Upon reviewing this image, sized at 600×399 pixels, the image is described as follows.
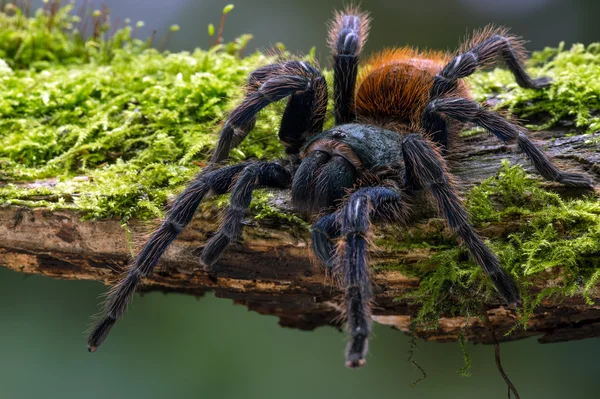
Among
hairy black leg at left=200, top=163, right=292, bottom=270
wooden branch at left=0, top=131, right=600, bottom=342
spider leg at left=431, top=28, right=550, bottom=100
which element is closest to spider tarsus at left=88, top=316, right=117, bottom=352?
wooden branch at left=0, top=131, right=600, bottom=342

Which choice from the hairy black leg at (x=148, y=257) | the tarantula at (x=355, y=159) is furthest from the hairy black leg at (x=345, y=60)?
the hairy black leg at (x=148, y=257)

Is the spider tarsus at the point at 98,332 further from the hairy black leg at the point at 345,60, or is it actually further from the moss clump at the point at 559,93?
the moss clump at the point at 559,93

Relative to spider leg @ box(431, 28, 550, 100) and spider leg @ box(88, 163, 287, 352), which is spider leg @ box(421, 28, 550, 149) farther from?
spider leg @ box(88, 163, 287, 352)

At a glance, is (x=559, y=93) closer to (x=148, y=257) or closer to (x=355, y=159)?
(x=355, y=159)

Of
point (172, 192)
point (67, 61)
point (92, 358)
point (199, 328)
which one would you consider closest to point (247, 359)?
point (199, 328)

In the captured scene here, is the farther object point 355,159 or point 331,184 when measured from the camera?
point 355,159

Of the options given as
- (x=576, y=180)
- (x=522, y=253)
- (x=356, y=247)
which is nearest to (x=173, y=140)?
(x=356, y=247)
